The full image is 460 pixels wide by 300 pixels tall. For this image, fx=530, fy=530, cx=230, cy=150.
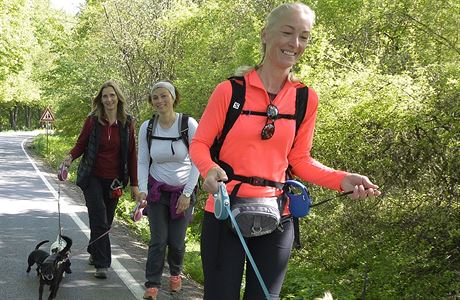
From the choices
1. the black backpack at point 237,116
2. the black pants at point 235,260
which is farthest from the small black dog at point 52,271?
the black backpack at point 237,116

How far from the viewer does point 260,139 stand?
2629mm

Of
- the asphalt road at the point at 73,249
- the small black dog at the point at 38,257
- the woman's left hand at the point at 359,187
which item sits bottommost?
the asphalt road at the point at 73,249

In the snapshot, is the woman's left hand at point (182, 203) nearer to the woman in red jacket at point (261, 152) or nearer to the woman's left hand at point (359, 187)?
the woman in red jacket at point (261, 152)

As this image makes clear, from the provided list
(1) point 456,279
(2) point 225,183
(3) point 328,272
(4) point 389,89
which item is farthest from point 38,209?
(2) point 225,183

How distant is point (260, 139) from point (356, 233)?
4303mm

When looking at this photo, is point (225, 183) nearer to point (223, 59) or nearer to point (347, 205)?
point (347, 205)

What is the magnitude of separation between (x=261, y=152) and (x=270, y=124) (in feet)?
0.48

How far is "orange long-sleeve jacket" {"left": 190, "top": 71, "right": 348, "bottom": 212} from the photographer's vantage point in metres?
2.62

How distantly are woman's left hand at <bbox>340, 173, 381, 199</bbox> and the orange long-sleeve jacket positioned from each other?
0.06 metres

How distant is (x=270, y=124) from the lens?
2627 millimetres

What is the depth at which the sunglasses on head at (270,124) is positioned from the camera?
2615 millimetres

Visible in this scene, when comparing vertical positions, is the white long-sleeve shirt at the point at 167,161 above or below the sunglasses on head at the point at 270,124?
below

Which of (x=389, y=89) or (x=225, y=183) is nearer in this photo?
(x=225, y=183)

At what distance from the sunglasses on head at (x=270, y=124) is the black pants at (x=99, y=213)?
11.5ft
